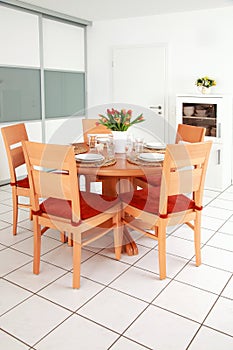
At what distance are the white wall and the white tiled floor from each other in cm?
260

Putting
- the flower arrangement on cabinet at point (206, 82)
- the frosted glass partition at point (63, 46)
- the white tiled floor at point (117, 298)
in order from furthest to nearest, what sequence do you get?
1. the frosted glass partition at point (63, 46)
2. the flower arrangement on cabinet at point (206, 82)
3. the white tiled floor at point (117, 298)

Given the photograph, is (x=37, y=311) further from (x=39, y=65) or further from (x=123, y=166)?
(x=39, y=65)

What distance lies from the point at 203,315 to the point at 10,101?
12.5 ft

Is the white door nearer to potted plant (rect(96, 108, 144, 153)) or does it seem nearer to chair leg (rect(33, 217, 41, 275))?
potted plant (rect(96, 108, 144, 153))

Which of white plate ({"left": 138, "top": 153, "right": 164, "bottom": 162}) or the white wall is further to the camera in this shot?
the white wall

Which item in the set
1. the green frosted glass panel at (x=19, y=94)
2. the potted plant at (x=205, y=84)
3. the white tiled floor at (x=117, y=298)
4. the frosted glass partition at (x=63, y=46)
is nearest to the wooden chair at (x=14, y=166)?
the white tiled floor at (x=117, y=298)

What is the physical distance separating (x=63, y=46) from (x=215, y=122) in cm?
258

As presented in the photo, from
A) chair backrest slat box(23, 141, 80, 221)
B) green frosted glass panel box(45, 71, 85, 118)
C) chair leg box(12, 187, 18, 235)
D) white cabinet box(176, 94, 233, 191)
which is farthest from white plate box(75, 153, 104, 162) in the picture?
green frosted glass panel box(45, 71, 85, 118)

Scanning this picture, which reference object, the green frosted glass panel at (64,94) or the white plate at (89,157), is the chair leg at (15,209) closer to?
the white plate at (89,157)

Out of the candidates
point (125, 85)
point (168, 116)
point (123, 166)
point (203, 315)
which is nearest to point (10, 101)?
point (125, 85)

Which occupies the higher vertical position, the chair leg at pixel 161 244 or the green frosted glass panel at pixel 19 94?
the green frosted glass panel at pixel 19 94

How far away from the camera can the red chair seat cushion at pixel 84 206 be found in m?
2.50

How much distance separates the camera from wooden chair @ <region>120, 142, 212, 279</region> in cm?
239

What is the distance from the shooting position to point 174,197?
2.79 meters
